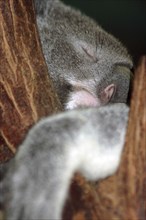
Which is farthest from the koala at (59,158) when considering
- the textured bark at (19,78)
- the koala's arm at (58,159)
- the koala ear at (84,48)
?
the koala ear at (84,48)

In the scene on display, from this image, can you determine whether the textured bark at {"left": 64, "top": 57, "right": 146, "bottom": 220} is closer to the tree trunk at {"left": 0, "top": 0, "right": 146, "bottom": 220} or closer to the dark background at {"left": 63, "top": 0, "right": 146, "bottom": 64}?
the tree trunk at {"left": 0, "top": 0, "right": 146, "bottom": 220}

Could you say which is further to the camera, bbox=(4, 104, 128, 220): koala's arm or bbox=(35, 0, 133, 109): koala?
bbox=(35, 0, 133, 109): koala

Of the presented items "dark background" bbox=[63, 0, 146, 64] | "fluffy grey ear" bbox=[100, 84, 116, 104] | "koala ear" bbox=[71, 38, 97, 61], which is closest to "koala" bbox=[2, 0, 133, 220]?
"fluffy grey ear" bbox=[100, 84, 116, 104]

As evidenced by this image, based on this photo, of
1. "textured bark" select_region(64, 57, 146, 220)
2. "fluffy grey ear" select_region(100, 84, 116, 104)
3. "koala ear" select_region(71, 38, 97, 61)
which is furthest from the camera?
"koala ear" select_region(71, 38, 97, 61)

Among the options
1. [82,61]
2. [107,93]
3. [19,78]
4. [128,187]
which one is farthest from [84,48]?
[128,187]

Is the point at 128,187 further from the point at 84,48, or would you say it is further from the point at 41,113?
the point at 84,48

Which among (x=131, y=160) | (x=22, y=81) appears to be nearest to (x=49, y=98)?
(x=22, y=81)

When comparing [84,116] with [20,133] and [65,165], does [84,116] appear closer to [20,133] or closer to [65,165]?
[65,165]
